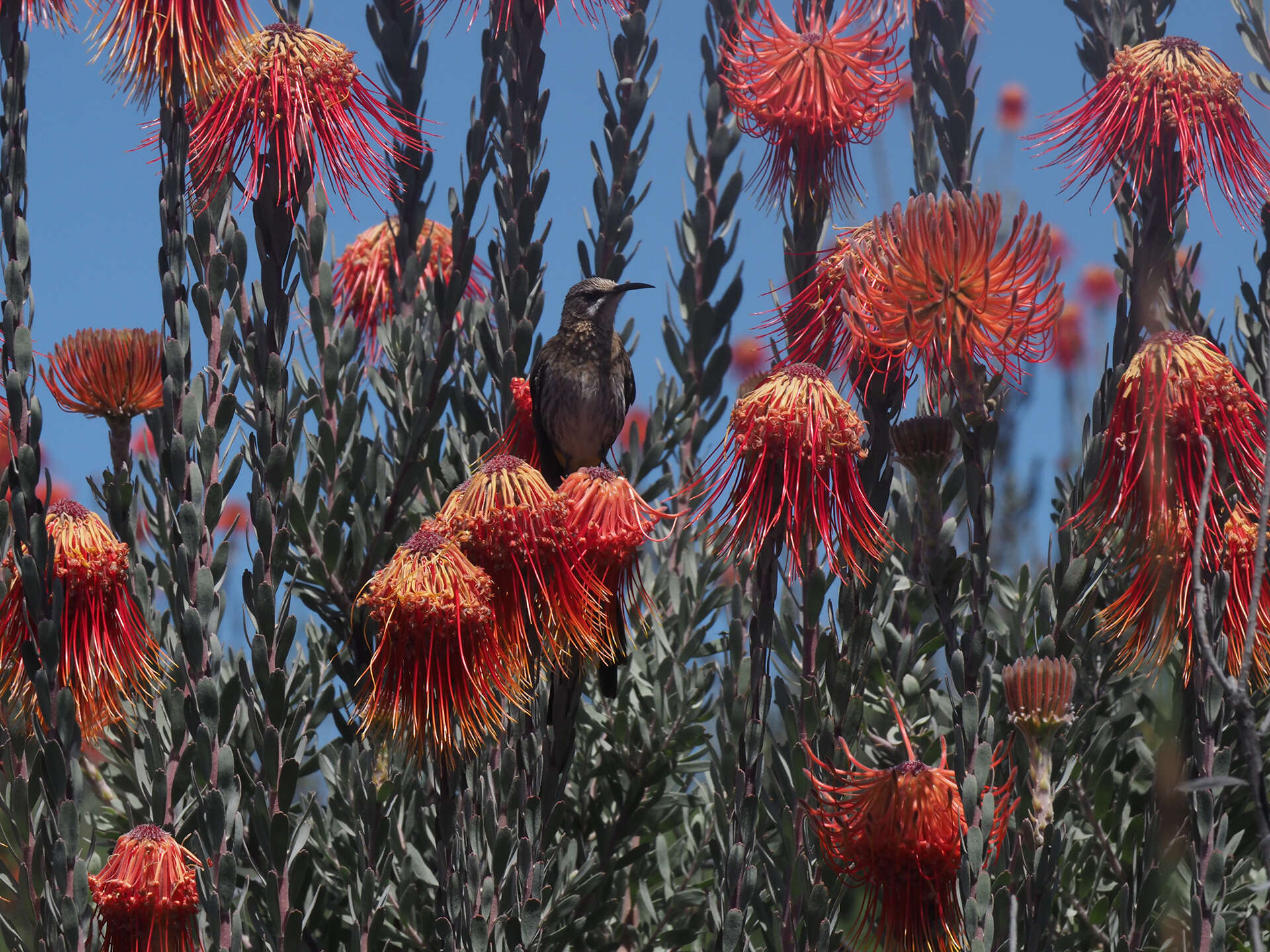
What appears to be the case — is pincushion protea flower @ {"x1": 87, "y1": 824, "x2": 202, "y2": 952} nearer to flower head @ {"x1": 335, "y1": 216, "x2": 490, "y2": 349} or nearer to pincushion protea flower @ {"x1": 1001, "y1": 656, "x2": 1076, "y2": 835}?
pincushion protea flower @ {"x1": 1001, "y1": 656, "x2": 1076, "y2": 835}

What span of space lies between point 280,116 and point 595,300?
1.33m

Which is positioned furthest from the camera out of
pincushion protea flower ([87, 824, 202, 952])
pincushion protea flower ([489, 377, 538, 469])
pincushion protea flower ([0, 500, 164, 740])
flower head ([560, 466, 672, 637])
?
pincushion protea flower ([489, 377, 538, 469])

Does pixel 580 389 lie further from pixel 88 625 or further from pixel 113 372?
pixel 88 625

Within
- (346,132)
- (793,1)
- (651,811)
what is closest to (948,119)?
(793,1)

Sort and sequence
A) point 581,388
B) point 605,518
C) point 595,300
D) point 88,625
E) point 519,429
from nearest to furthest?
point 605,518 < point 88,625 < point 519,429 < point 595,300 < point 581,388

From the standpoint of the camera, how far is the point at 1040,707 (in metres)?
2.28

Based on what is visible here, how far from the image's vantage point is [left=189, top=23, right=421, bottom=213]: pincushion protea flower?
2.86 metres

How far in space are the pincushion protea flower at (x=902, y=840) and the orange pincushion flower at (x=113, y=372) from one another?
77.6 inches

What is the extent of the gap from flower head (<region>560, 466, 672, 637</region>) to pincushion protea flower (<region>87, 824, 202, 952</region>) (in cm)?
91

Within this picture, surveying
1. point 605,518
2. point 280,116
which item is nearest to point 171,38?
point 280,116

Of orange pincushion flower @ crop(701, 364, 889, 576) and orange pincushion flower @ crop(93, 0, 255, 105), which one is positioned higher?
orange pincushion flower @ crop(93, 0, 255, 105)

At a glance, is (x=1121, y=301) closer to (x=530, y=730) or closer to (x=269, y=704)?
(x=530, y=730)

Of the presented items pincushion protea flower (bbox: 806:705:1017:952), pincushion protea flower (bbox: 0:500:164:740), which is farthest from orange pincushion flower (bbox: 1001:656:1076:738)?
pincushion protea flower (bbox: 0:500:164:740)

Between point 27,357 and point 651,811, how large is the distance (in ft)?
6.38
